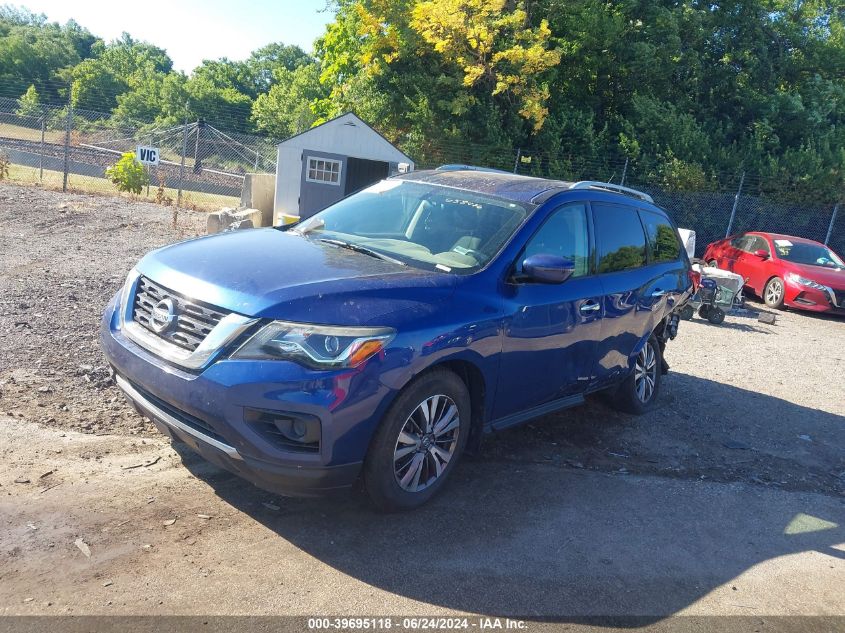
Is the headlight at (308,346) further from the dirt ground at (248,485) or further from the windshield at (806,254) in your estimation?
the windshield at (806,254)

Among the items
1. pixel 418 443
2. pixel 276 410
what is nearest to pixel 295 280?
pixel 276 410

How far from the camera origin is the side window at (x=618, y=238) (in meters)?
5.31

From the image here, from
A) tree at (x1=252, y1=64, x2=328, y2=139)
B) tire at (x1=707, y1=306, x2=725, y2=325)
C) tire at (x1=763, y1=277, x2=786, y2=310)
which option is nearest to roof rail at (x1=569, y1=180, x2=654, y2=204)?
tire at (x1=707, y1=306, x2=725, y2=325)

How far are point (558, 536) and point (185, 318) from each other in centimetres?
235

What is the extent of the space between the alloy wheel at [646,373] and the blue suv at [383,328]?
627 millimetres

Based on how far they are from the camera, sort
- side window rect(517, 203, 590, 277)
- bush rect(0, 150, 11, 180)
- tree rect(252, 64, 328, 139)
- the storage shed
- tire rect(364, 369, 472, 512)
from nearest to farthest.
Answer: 1. tire rect(364, 369, 472, 512)
2. side window rect(517, 203, 590, 277)
3. the storage shed
4. bush rect(0, 150, 11, 180)
5. tree rect(252, 64, 328, 139)

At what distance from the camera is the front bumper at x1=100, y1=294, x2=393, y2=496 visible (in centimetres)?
329

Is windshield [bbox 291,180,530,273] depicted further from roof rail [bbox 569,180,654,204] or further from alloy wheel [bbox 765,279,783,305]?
alloy wheel [bbox 765,279,783,305]

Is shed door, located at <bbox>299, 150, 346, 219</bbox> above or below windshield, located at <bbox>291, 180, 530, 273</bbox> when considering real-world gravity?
above

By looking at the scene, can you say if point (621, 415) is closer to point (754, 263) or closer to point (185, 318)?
point (185, 318)

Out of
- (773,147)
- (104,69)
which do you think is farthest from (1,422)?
(104,69)

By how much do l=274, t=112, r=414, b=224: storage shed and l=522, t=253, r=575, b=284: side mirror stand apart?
1260cm

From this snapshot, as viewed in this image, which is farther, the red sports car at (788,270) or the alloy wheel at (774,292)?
the alloy wheel at (774,292)

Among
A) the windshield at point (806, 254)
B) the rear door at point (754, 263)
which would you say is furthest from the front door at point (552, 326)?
the windshield at point (806, 254)
